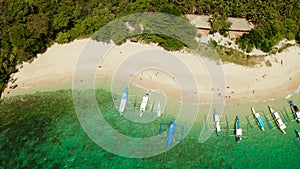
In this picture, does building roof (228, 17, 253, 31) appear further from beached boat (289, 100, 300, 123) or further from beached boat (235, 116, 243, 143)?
beached boat (235, 116, 243, 143)

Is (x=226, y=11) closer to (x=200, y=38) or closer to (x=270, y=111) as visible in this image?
(x=200, y=38)

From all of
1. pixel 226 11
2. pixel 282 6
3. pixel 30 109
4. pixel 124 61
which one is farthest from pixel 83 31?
pixel 282 6

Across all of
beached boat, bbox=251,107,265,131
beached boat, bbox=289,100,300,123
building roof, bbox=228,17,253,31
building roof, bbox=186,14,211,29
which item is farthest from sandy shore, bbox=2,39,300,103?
building roof, bbox=228,17,253,31

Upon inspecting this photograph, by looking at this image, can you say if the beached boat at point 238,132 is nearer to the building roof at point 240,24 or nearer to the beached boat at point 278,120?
the beached boat at point 278,120

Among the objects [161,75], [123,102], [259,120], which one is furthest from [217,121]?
[123,102]

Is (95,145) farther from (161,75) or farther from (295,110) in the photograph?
(295,110)
